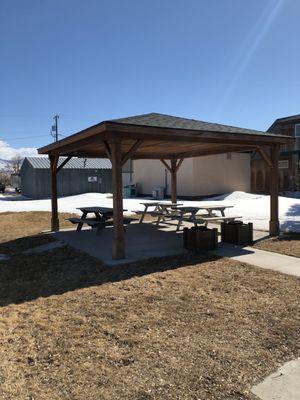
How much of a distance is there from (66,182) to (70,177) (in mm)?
526

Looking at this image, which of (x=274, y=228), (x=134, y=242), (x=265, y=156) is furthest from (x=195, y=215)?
(x=265, y=156)

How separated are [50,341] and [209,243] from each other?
173 inches

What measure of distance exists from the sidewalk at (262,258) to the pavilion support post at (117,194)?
1802 mm

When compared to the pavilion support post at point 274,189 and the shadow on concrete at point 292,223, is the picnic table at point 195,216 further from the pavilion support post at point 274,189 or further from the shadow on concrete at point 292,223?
the shadow on concrete at point 292,223

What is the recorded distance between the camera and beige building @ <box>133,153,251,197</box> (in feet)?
82.4

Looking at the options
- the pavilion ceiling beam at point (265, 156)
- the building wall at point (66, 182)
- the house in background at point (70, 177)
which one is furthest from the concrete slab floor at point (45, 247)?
the building wall at point (66, 182)

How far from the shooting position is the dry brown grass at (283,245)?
723 centimetres

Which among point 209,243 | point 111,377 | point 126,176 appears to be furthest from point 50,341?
point 126,176

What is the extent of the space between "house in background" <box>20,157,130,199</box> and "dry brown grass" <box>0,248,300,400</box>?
25967mm

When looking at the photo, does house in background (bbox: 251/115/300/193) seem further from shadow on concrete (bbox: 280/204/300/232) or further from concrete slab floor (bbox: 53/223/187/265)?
concrete slab floor (bbox: 53/223/187/265)

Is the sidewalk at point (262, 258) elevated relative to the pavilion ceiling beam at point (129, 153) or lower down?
lower down

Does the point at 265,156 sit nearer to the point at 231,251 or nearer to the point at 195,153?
the point at 231,251

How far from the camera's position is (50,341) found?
3.60 m

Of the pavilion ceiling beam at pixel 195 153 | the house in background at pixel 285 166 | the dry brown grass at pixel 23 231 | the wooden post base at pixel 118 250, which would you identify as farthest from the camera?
the house in background at pixel 285 166
